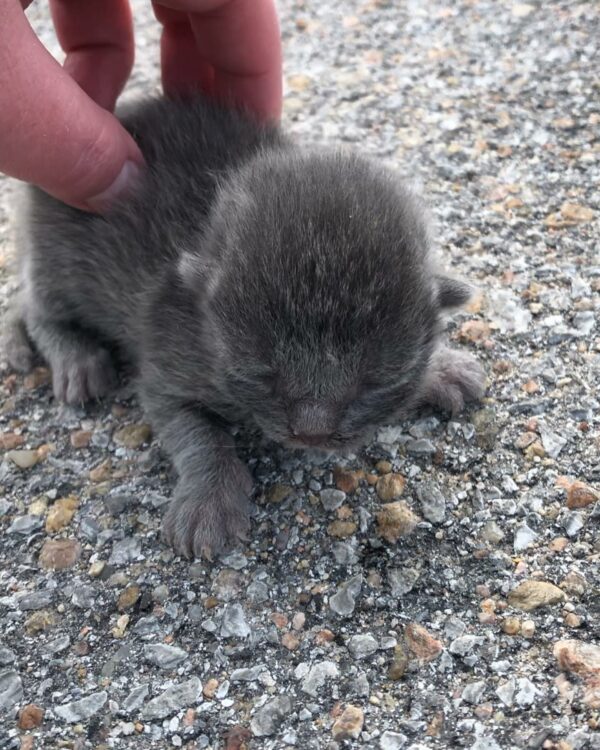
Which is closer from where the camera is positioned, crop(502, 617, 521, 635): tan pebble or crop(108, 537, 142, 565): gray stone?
crop(502, 617, 521, 635): tan pebble

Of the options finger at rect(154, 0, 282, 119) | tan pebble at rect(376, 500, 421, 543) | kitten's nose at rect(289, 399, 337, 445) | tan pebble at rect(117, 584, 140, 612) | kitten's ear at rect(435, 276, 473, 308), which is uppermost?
finger at rect(154, 0, 282, 119)

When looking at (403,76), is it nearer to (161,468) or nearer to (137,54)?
(137,54)

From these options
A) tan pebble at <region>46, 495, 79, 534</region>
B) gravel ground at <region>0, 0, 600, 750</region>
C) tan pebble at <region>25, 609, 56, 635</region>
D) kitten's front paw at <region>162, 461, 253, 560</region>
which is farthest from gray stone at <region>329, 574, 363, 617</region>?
tan pebble at <region>46, 495, 79, 534</region>

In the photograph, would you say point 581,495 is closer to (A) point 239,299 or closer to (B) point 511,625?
(B) point 511,625

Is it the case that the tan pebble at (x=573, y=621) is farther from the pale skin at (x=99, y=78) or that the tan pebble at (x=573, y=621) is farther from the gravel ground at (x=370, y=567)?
the pale skin at (x=99, y=78)

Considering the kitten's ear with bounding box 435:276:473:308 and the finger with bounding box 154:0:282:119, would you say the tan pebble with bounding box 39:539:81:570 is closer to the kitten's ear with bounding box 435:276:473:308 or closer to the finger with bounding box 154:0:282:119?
the kitten's ear with bounding box 435:276:473:308

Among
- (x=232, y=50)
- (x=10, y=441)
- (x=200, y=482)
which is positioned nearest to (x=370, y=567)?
(x=200, y=482)
